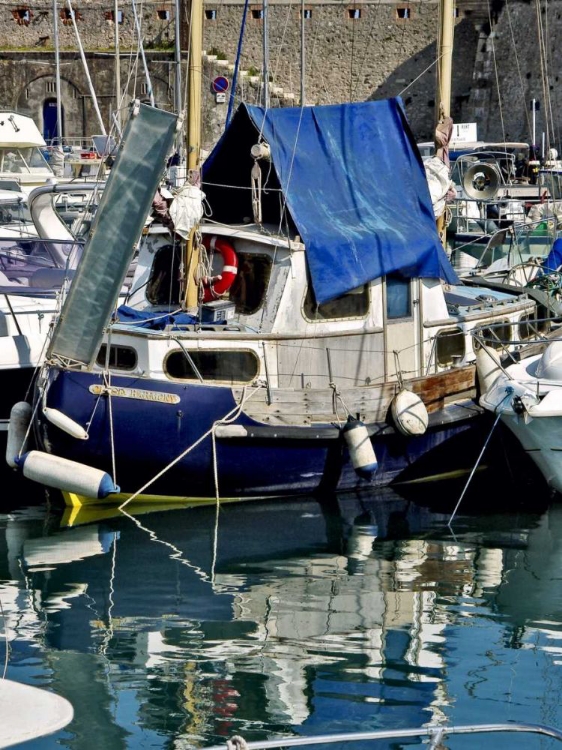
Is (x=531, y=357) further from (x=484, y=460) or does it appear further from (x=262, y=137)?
(x=262, y=137)

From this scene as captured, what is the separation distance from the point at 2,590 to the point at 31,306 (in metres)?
5.91

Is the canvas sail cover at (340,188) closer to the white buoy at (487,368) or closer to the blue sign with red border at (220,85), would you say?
the white buoy at (487,368)

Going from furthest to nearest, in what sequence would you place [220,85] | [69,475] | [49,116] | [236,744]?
1. [49,116]
2. [220,85]
3. [69,475]
4. [236,744]

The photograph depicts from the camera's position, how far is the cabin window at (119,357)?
12344 mm

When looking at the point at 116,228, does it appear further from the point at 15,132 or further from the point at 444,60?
the point at 15,132

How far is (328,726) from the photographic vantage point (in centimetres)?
751

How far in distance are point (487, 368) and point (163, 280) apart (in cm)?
326

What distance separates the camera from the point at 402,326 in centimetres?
Result: 1324

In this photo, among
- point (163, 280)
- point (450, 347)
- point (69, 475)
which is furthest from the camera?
point (450, 347)

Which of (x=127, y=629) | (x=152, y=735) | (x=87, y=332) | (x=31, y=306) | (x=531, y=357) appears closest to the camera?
(x=152, y=735)

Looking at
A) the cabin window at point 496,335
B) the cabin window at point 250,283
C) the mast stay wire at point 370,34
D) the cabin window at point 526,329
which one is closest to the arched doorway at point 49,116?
the mast stay wire at point 370,34

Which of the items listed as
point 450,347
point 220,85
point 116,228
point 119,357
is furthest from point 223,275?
point 220,85

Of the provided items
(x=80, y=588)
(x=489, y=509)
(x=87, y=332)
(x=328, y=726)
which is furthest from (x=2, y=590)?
(x=489, y=509)

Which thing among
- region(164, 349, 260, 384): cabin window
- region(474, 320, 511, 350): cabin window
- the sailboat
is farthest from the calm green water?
region(474, 320, 511, 350): cabin window
